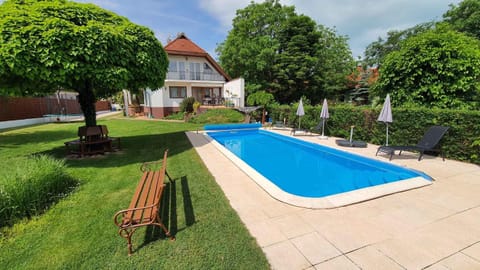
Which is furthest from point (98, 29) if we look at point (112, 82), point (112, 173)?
point (112, 173)

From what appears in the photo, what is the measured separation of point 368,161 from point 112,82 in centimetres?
872

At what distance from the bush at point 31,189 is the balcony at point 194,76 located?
17.5m

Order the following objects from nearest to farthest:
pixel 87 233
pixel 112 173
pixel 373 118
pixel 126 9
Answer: pixel 87 233
pixel 112 173
pixel 373 118
pixel 126 9

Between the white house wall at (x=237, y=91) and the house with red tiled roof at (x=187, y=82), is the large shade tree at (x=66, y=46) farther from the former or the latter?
the house with red tiled roof at (x=187, y=82)

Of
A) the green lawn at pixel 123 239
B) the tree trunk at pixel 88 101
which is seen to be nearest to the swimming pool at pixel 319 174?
the green lawn at pixel 123 239

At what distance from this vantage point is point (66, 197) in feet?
12.9

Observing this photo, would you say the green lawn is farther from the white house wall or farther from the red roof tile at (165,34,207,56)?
the red roof tile at (165,34,207,56)

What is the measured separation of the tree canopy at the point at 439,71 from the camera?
7802mm

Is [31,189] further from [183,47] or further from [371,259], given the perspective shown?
[183,47]

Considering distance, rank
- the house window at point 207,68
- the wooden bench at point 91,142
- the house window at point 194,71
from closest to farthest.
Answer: the wooden bench at point 91,142 → the house window at point 194,71 → the house window at point 207,68

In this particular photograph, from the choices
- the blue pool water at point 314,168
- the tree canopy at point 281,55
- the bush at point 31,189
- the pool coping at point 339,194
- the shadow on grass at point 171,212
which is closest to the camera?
the shadow on grass at point 171,212

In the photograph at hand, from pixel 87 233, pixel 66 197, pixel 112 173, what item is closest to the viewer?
pixel 87 233

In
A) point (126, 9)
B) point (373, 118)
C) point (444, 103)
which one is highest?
point (126, 9)

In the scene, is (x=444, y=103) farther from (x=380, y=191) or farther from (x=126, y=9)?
(x=126, y=9)
